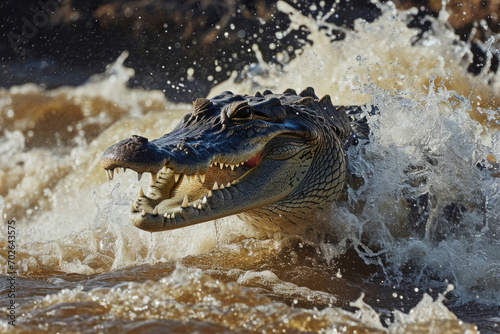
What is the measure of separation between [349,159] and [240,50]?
547 centimetres

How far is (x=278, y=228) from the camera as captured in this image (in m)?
3.53

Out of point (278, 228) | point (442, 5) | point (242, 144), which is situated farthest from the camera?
point (442, 5)

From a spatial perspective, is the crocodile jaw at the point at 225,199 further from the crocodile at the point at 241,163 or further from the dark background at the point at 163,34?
the dark background at the point at 163,34

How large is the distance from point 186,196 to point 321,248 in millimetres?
1242

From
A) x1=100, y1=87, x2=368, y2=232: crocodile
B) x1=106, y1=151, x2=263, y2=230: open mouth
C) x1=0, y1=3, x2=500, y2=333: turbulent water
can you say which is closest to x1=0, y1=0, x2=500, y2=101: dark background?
x1=0, y1=3, x2=500, y2=333: turbulent water

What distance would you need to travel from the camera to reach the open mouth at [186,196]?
2.60 meters

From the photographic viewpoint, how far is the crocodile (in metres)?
2.61

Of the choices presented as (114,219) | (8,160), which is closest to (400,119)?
(114,219)

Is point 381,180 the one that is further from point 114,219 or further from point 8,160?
point 8,160

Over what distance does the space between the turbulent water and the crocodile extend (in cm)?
29

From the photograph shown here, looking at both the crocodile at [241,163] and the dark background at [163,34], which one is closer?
the crocodile at [241,163]

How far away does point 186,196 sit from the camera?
2.68 metres

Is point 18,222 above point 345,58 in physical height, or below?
below

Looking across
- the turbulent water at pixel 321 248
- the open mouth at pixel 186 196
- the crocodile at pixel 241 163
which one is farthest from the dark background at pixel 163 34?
the open mouth at pixel 186 196
